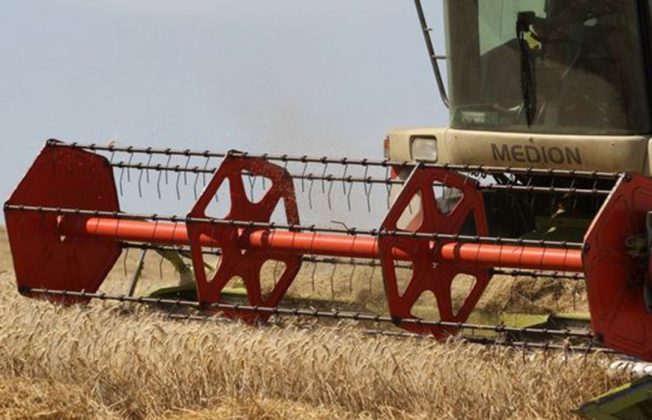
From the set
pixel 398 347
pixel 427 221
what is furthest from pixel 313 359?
pixel 427 221

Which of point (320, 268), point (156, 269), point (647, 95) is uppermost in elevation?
point (647, 95)

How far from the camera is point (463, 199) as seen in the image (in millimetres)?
7531

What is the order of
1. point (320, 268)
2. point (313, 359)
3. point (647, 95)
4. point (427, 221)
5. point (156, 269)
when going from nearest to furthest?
1. point (313, 359)
2. point (427, 221)
3. point (647, 95)
4. point (320, 268)
5. point (156, 269)

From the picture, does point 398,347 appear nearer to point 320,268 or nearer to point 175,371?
point 175,371

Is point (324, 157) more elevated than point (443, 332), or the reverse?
point (324, 157)

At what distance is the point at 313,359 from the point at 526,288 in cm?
228

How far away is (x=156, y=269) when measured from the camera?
15.5m

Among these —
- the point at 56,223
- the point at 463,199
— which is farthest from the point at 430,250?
the point at 56,223

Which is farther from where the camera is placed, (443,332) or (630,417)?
(443,332)

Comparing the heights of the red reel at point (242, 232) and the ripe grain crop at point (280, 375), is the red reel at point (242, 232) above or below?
above

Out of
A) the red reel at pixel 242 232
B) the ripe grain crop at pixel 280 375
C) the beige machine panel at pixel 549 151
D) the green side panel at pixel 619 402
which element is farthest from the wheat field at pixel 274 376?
the beige machine panel at pixel 549 151

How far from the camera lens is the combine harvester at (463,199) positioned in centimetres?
695

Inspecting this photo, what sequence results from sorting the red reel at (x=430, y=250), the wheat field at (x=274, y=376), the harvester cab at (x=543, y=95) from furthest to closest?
the harvester cab at (x=543, y=95) < the red reel at (x=430, y=250) < the wheat field at (x=274, y=376)

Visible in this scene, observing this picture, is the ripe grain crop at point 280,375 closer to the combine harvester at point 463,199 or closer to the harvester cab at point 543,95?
the combine harvester at point 463,199
